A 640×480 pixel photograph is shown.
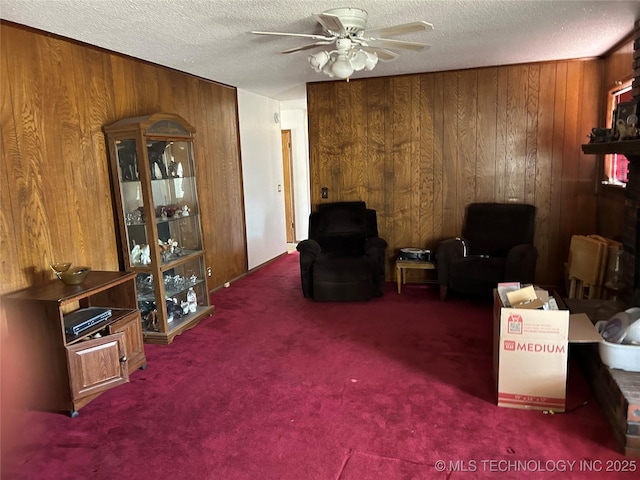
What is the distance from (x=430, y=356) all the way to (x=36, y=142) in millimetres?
2981

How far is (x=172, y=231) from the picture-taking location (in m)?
3.81

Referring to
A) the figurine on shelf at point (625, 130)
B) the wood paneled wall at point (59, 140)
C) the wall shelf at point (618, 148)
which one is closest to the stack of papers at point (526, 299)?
the wall shelf at point (618, 148)

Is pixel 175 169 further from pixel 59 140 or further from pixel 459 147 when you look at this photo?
pixel 459 147

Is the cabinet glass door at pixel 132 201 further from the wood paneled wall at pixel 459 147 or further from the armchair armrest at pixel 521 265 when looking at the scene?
the armchair armrest at pixel 521 265

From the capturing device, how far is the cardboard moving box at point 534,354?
2.29 m

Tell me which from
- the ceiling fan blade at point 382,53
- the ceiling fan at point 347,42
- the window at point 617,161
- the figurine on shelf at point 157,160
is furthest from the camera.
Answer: the window at point 617,161

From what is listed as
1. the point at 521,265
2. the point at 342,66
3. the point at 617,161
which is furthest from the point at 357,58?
the point at 617,161

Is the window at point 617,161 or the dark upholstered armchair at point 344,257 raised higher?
the window at point 617,161

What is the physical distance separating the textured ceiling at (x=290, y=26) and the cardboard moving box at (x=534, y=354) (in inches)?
73.1

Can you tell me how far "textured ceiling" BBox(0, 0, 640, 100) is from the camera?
8.45 ft

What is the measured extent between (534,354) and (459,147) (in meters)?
2.85

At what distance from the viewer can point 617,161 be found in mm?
4039

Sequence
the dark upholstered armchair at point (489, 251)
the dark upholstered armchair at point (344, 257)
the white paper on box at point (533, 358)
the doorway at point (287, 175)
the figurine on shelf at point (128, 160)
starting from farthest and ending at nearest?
the doorway at point (287, 175) < the dark upholstered armchair at point (344, 257) < the dark upholstered armchair at point (489, 251) < the figurine on shelf at point (128, 160) < the white paper on box at point (533, 358)

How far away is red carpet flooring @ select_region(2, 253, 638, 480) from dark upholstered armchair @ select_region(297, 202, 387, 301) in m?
0.64
